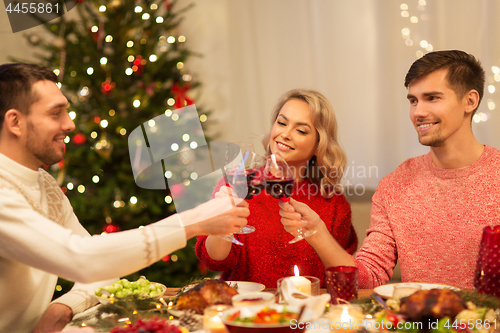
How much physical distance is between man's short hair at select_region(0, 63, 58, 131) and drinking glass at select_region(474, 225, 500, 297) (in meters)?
1.50

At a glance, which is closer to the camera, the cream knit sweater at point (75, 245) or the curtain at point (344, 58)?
the cream knit sweater at point (75, 245)

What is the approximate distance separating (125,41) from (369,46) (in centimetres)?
173

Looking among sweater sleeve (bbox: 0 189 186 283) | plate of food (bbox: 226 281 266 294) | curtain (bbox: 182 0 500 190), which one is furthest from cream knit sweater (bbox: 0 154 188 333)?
curtain (bbox: 182 0 500 190)

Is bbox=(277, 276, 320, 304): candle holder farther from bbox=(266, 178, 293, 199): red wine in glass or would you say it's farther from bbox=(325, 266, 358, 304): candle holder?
bbox=(266, 178, 293, 199): red wine in glass

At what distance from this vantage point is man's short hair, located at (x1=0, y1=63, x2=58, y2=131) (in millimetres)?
1462

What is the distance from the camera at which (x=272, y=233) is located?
83.7 inches

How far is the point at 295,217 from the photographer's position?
159 cm

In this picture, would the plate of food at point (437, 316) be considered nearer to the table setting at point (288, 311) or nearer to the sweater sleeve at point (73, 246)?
the table setting at point (288, 311)

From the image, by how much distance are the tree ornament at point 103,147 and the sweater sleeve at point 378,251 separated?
1.88 meters

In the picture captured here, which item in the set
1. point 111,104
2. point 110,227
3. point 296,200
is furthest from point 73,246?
point 111,104

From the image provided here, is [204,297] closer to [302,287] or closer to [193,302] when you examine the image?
[193,302]

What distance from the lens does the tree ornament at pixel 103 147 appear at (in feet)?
10.0

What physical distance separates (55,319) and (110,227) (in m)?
1.75

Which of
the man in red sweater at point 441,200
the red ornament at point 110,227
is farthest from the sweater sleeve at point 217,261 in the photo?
the red ornament at point 110,227
